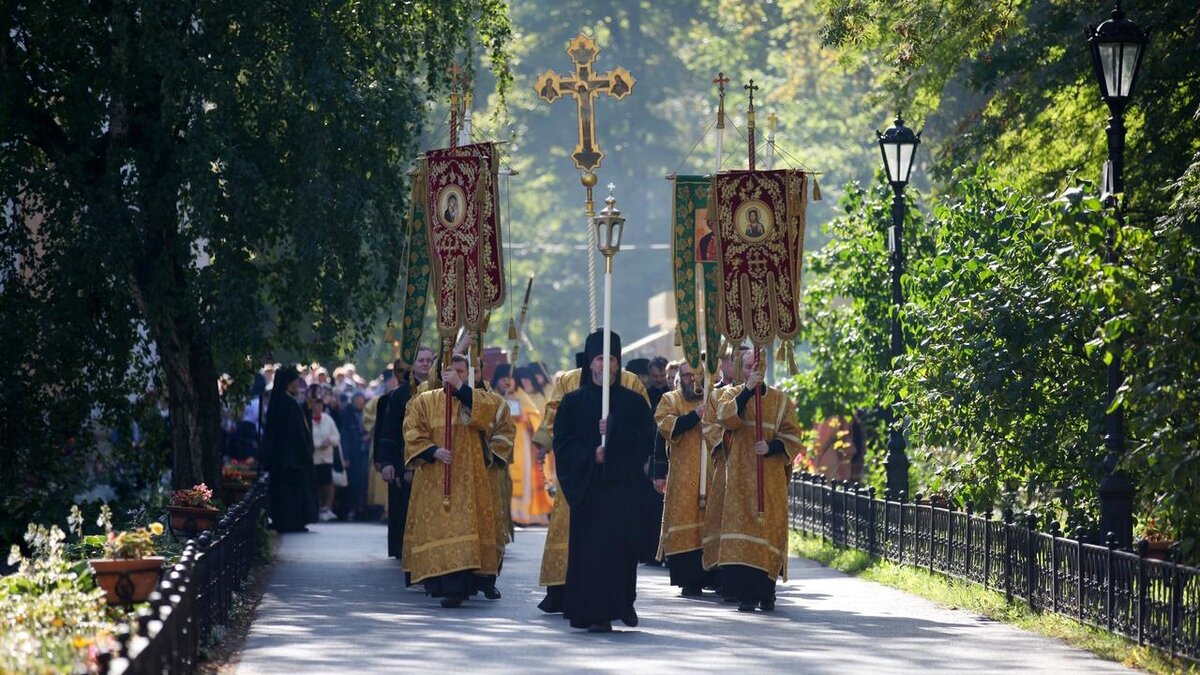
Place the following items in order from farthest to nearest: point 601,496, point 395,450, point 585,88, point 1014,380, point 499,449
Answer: point 395,450
point 585,88
point 499,449
point 1014,380
point 601,496

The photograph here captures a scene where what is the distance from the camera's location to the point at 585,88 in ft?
59.9

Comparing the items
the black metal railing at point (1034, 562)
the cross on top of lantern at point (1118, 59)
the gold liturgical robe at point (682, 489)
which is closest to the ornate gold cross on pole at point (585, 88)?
the gold liturgical robe at point (682, 489)

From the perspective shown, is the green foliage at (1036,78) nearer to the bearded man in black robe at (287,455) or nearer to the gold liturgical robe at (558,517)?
the gold liturgical robe at (558,517)

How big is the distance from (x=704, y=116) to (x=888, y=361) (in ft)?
182

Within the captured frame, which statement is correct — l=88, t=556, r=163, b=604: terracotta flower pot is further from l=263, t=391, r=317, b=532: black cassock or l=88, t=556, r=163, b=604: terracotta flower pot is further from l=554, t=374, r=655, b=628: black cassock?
l=263, t=391, r=317, b=532: black cassock

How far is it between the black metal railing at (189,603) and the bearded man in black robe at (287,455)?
740cm

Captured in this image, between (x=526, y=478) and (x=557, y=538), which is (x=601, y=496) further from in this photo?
(x=526, y=478)

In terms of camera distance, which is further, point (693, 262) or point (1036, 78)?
point (1036, 78)

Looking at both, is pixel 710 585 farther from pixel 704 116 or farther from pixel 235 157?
pixel 704 116

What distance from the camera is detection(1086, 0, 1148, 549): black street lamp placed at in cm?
1466

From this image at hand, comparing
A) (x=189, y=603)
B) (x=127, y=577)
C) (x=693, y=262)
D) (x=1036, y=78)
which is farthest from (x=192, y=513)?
(x=1036, y=78)

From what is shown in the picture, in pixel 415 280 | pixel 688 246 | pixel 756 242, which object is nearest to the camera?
pixel 756 242

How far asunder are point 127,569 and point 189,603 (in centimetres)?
123

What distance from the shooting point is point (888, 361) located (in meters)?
24.2
